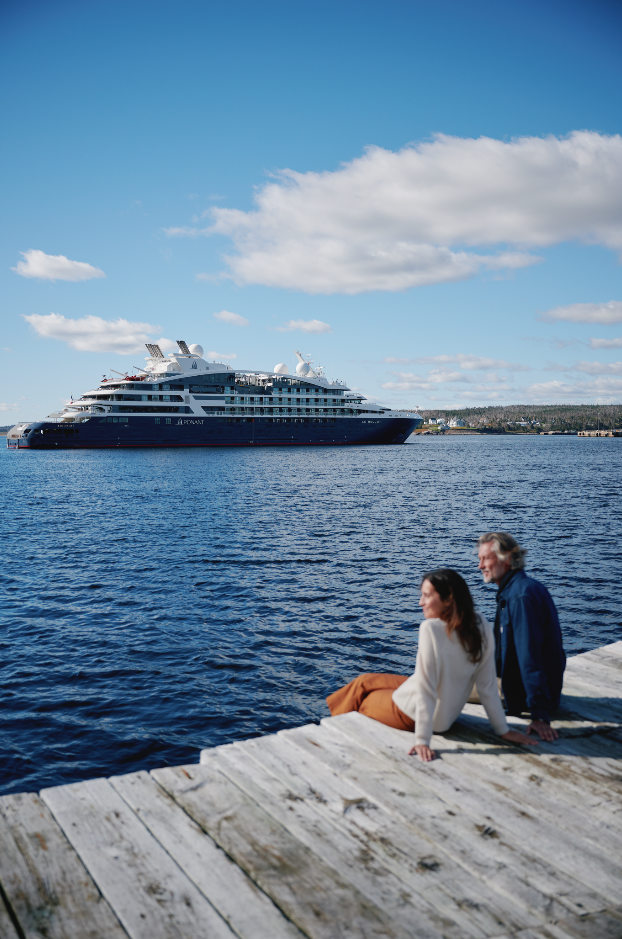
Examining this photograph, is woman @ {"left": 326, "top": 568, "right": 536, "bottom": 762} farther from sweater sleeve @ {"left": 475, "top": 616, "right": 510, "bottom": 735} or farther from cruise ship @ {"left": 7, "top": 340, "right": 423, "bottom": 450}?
cruise ship @ {"left": 7, "top": 340, "right": 423, "bottom": 450}

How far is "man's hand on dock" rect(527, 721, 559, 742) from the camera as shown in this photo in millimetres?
4328

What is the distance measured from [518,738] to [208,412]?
85151 mm

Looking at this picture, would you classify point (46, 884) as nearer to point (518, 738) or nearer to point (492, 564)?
point (518, 738)

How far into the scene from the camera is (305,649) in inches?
448

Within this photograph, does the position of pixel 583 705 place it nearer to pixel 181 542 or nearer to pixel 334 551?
pixel 334 551

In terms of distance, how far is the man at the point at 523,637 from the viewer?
443 cm

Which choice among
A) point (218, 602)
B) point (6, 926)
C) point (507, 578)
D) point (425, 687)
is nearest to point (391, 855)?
point (425, 687)

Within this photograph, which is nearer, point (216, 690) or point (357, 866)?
point (357, 866)

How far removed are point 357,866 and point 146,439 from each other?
8429cm

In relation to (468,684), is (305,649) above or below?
below

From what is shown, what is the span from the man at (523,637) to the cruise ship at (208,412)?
81.5m

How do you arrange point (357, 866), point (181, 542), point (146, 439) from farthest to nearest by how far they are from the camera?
point (146, 439) < point (181, 542) < point (357, 866)

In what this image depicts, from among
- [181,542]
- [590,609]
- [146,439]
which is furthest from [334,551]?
[146,439]

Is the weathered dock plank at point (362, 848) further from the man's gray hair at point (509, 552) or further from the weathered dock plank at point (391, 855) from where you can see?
the man's gray hair at point (509, 552)
